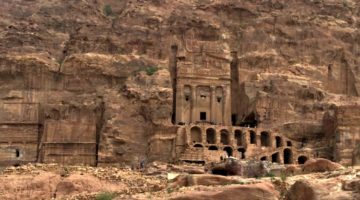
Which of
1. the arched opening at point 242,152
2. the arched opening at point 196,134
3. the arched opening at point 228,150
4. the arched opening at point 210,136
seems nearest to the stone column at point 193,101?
the arched opening at point 210,136

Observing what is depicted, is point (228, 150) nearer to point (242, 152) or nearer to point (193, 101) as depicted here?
point (242, 152)

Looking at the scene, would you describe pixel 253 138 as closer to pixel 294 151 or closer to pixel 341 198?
pixel 294 151

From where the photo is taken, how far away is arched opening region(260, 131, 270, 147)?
80713mm

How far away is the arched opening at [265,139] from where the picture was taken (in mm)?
80713

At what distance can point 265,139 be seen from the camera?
81500 mm

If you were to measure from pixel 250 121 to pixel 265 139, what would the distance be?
5404mm

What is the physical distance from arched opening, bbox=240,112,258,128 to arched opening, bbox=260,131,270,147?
3.24m

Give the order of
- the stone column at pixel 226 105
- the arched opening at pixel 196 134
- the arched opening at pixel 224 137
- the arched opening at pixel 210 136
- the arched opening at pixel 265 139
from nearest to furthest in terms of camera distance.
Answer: the arched opening at pixel 196 134 → the arched opening at pixel 210 136 → the arched opening at pixel 224 137 → the arched opening at pixel 265 139 → the stone column at pixel 226 105

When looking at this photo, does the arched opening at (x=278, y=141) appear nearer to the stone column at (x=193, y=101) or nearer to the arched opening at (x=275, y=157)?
the arched opening at (x=275, y=157)

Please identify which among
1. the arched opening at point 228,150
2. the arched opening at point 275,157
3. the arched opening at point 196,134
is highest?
the arched opening at point 196,134

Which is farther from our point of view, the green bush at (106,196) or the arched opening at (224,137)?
the arched opening at (224,137)

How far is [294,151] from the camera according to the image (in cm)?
7788

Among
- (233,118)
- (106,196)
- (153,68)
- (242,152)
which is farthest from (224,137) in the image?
(106,196)

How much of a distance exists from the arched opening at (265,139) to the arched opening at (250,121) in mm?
3237
